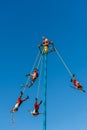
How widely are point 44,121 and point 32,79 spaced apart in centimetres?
445

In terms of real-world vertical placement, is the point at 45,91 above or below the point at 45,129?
above

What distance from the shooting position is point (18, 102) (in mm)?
27719

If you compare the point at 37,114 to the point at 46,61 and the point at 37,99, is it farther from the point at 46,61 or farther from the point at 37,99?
the point at 46,61

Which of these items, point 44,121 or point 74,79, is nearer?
point 44,121

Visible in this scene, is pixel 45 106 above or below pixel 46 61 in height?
below

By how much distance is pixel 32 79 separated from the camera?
28516 mm

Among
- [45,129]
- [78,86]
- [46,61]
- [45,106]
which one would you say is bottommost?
[45,129]

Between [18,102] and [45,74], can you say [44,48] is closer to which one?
[45,74]

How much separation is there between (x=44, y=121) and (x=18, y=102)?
3.40m

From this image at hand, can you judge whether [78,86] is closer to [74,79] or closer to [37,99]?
[74,79]

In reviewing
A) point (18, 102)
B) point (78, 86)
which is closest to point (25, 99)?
point (18, 102)

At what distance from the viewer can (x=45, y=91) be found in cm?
2608

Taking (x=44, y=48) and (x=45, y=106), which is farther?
(x=44, y=48)

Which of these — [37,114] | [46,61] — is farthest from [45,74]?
[37,114]
